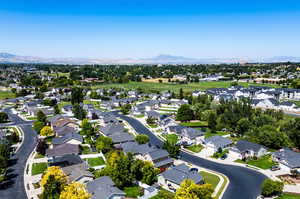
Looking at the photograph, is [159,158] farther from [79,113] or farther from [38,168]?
[79,113]

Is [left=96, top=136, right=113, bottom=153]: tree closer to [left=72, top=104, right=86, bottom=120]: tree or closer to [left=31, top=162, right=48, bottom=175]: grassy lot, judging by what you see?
[left=31, top=162, right=48, bottom=175]: grassy lot

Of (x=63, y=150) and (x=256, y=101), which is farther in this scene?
(x=256, y=101)

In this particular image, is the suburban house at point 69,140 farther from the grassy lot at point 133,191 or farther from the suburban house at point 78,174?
the grassy lot at point 133,191

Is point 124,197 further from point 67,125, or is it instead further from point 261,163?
point 67,125

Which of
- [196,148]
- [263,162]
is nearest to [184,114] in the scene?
[196,148]

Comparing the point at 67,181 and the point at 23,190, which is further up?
the point at 67,181

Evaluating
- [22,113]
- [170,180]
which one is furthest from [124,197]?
[22,113]

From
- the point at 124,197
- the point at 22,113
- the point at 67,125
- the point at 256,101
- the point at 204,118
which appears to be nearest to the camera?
the point at 124,197
